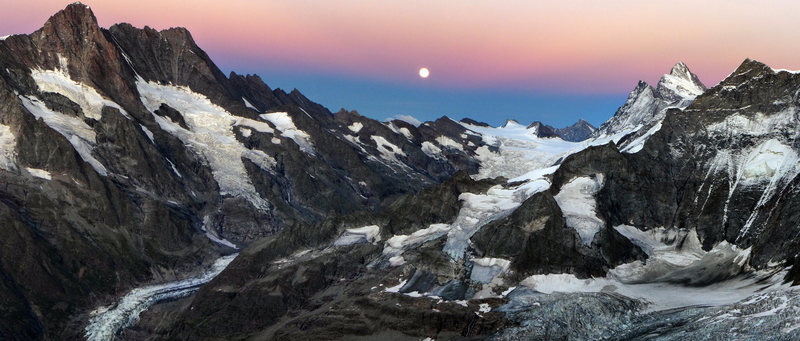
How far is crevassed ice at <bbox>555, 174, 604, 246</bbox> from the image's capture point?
175500 millimetres

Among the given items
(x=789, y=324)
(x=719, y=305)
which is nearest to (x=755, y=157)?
(x=719, y=305)

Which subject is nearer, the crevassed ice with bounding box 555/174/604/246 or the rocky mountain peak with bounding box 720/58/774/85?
the crevassed ice with bounding box 555/174/604/246

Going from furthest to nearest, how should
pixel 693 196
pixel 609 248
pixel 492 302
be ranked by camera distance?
pixel 693 196 → pixel 609 248 → pixel 492 302

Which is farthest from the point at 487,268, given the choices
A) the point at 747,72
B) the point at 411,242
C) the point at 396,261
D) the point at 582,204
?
the point at 747,72

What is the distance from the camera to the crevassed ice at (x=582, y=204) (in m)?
176

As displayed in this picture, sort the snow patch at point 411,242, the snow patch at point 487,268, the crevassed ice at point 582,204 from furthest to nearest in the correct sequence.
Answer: the snow patch at point 411,242 → the crevassed ice at point 582,204 → the snow patch at point 487,268

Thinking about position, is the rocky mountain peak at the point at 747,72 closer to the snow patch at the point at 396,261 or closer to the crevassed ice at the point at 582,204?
the crevassed ice at the point at 582,204

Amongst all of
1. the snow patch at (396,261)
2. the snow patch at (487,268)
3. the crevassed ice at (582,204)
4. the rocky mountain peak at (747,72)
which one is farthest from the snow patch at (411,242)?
the rocky mountain peak at (747,72)

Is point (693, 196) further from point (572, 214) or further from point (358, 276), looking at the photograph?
point (358, 276)

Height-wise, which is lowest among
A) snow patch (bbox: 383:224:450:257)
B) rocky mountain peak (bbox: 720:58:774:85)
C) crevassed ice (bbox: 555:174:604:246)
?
snow patch (bbox: 383:224:450:257)

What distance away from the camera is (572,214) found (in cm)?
18150

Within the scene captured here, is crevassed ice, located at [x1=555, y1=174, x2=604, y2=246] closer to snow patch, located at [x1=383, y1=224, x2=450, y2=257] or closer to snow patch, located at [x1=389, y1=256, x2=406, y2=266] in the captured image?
snow patch, located at [x1=383, y1=224, x2=450, y2=257]

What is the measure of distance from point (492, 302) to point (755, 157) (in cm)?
6727

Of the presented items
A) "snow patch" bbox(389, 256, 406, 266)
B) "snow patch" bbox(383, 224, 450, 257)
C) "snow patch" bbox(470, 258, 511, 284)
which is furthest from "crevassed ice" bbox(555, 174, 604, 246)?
"snow patch" bbox(389, 256, 406, 266)
